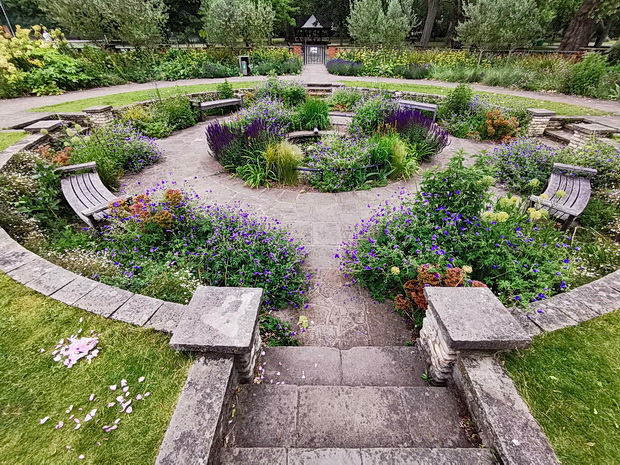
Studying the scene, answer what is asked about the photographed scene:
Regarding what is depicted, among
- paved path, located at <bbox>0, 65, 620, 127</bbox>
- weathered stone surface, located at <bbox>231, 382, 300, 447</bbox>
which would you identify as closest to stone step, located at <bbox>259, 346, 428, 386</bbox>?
weathered stone surface, located at <bbox>231, 382, 300, 447</bbox>

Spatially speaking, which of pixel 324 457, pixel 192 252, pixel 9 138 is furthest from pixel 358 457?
pixel 9 138

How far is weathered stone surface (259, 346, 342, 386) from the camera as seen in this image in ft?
7.19

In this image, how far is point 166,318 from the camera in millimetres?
2248

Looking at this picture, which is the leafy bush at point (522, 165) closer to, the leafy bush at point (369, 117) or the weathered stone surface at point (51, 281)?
the leafy bush at point (369, 117)

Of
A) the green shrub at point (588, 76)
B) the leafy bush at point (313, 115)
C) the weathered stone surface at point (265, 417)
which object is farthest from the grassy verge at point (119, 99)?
the green shrub at point (588, 76)

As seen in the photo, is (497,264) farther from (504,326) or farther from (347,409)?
(347,409)

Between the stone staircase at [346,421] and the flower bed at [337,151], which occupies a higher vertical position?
the flower bed at [337,151]

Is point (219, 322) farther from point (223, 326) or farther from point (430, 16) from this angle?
point (430, 16)

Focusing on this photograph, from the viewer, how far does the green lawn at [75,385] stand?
155 centimetres

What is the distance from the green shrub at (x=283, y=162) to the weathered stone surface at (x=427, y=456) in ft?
14.5

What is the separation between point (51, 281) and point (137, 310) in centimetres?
95

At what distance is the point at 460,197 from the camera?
10.0 ft

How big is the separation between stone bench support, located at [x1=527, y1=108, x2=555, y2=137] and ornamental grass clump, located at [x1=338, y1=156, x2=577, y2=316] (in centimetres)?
530

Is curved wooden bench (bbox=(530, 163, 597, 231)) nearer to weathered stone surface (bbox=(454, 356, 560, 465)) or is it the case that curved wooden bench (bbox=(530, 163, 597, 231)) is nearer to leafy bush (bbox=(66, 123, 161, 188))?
weathered stone surface (bbox=(454, 356, 560, 465))
